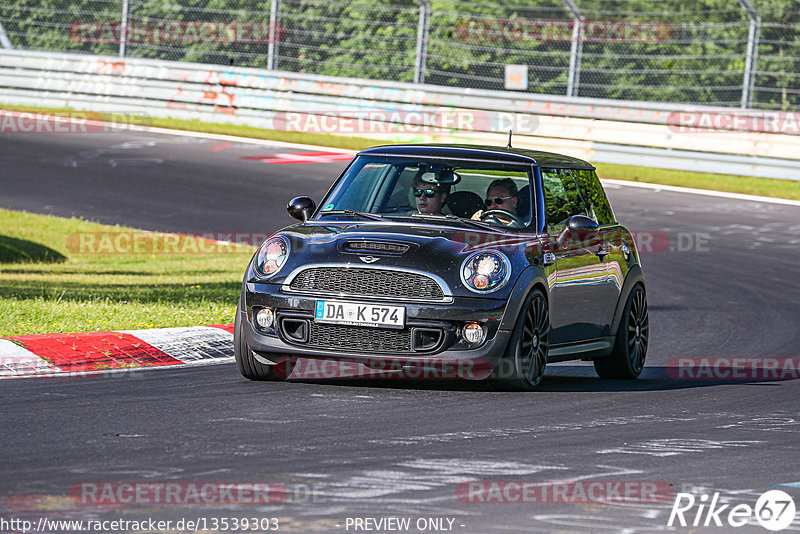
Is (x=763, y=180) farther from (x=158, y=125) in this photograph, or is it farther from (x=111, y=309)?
(x=111, y=309)

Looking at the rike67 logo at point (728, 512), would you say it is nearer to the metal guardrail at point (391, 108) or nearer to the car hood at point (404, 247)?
the car hood at point (404, 247)

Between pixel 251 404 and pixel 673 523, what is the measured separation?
2965mm

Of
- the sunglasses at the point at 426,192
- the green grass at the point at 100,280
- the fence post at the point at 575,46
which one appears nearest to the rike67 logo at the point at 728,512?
the sunglasses at the point at 426,192

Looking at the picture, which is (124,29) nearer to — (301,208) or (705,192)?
(705,192)

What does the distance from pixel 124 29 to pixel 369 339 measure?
761 inches

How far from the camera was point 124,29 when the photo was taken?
85.6ft

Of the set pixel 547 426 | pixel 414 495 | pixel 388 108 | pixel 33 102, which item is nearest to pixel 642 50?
pixel 388 108

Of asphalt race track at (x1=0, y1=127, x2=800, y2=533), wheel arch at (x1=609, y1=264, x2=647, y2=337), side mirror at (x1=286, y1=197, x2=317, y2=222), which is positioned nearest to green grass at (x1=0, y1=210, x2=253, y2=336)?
side mirror at (x1=286, y1=197, x2=317, y2=222)

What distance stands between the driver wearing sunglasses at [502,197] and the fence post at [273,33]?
16.5 metres

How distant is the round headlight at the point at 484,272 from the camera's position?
316 inches

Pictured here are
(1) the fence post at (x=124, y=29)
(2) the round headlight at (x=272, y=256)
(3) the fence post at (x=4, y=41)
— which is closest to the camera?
(2) the round headlight at (x=272, y=256)

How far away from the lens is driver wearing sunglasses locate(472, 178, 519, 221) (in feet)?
29.6

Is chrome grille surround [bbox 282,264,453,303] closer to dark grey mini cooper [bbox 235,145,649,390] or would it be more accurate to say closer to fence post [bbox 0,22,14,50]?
dark grey mini cooper [bbox 235,145,649,390]

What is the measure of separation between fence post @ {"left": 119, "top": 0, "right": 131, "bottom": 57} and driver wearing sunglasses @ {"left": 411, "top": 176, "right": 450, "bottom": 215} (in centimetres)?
1794
